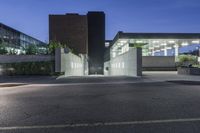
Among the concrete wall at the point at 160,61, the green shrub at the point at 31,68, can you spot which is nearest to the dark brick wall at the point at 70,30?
the concrete wall at the point at 160,61

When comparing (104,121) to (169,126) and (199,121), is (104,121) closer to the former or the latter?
(169,126)

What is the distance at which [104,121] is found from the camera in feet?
20.6

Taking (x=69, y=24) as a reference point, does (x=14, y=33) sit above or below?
below

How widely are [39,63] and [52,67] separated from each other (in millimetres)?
1395

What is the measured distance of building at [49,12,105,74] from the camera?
91188mm

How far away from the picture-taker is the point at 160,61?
1689 inches

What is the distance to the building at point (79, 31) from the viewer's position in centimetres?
9119

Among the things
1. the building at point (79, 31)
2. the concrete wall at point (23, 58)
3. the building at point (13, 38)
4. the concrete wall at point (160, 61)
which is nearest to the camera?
the concrete wall at point (23, 58)

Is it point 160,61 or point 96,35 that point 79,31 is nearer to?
point 96,35

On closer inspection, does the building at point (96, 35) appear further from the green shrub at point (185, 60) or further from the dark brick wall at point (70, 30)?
the green shrub at point (185, 60)

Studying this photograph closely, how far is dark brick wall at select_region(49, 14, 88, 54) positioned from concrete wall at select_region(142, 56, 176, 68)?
194ft

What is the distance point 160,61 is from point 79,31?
212 feet

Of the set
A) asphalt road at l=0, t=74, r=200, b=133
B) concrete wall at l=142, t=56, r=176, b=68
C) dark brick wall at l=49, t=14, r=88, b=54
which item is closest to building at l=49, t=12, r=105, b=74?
dark brick wall at l=49, t=14, r=88, b=54

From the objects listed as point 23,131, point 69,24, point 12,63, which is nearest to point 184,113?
point 23,131
